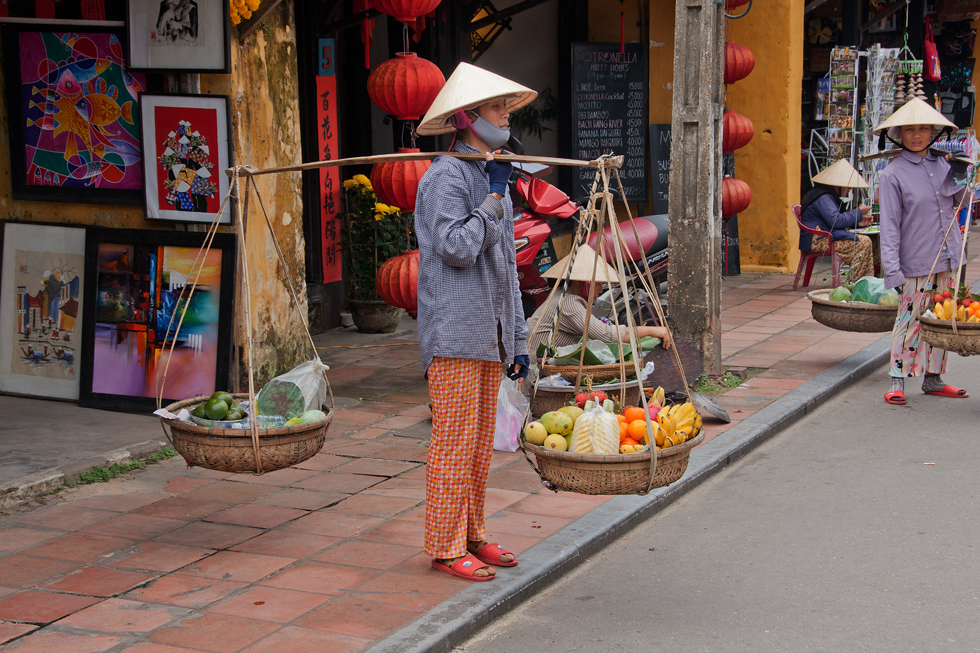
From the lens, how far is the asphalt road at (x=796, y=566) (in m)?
3.73

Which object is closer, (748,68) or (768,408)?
(768,408)

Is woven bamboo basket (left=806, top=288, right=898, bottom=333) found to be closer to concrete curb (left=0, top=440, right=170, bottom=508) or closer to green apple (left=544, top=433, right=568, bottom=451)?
green apple (left=544, top=433, right=568, bottom=451)

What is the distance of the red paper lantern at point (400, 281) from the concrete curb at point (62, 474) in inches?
89.9

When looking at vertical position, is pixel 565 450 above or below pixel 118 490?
above

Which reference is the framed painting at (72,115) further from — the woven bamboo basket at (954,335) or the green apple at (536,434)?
the woven bamboo basket at (954,335)

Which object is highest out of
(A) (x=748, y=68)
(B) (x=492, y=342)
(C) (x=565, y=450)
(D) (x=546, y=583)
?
(A) (x=748, y=68)

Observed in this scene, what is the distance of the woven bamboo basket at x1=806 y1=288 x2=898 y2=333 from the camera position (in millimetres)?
7672

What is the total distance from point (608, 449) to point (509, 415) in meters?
2.01

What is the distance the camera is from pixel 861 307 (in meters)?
7.71

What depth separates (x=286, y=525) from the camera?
4789mm

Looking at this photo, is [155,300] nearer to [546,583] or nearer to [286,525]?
[286,525]

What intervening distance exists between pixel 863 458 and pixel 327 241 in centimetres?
515

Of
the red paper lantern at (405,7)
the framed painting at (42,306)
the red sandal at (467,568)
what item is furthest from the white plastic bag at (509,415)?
the red paper lantern at (405,7)

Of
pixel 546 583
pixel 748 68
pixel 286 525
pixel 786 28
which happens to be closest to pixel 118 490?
pixel 286 525
